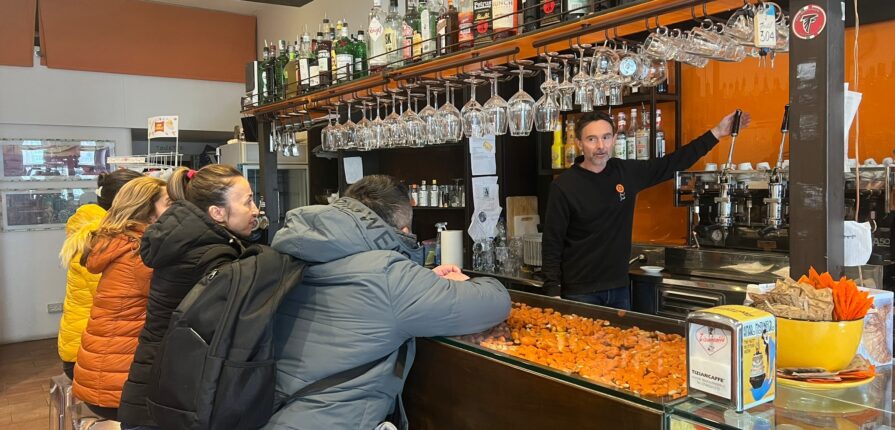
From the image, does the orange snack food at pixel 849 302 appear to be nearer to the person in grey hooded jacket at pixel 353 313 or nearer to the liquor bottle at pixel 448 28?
the person in grey hooded jacket at pixel 353 313

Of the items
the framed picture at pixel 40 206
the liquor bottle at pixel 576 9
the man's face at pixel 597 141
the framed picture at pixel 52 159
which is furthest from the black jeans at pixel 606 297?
the framed picture at pixel 40 206

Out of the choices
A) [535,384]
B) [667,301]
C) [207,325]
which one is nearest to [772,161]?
[667,301]

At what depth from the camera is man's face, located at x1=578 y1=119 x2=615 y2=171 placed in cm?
323

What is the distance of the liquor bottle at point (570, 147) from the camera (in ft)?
14.9

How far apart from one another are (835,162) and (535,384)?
36.6 inches

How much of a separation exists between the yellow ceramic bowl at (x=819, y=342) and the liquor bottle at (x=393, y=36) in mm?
2343

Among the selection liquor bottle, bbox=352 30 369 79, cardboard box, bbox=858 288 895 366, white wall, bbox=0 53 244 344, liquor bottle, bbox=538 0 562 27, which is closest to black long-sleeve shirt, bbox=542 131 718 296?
liquor bottle, bbox=538 0 562 27

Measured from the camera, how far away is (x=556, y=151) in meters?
4.67

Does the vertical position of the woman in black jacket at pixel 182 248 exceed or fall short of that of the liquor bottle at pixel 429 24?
it falls short

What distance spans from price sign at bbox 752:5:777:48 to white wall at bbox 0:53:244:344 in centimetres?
685

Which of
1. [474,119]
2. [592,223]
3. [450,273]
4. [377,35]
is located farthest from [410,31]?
[450,273]

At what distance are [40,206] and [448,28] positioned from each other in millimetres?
5921

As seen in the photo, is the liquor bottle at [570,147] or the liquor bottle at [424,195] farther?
the liquor bottle at [424,195]

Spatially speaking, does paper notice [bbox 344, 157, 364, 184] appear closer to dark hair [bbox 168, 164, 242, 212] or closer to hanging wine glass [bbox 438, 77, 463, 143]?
hanging wine glass [bbox 438, 77, 463, 143]
